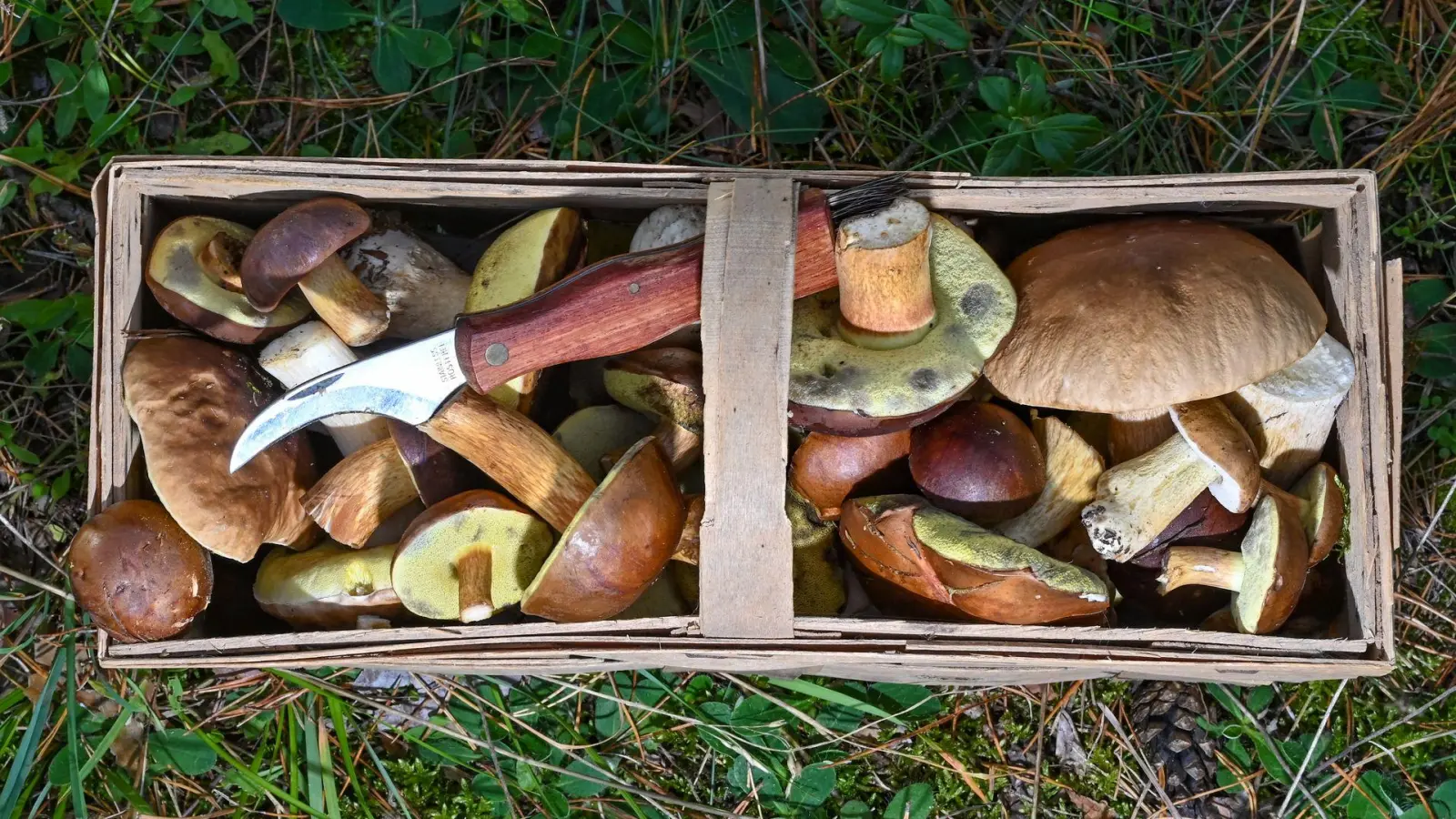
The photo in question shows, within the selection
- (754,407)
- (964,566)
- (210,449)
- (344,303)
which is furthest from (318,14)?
(964,566)

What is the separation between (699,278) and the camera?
1873 millimetres

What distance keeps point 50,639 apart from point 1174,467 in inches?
106

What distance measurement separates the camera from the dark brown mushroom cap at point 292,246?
1.86 m

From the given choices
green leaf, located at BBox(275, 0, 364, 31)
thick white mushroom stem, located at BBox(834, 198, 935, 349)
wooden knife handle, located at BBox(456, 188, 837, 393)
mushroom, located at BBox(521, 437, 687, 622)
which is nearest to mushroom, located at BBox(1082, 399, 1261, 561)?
thick white mushroom stem, located at BBox(834, 198, 935, 349)

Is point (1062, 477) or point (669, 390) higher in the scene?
point (669, 390)

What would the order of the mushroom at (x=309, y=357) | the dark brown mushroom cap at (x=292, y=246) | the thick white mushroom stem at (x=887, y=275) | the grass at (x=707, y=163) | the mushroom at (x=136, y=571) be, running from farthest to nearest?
the grass at (x=707, y=163) → the mushroom at (x=309, y=357) → the mushroom at (x=136, y=571) → the dark brown mushroom cap at (x=292, y=246) → the thick white mushroom stem at (x=887, y=275)

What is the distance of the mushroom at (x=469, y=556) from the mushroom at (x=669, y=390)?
0.31 meters

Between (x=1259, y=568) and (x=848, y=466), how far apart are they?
0.79 meters

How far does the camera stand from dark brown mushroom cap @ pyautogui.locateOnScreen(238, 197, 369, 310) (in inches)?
73.2

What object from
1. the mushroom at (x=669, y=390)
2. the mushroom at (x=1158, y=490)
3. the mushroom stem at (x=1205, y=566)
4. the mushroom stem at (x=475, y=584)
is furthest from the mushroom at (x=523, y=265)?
the mushroom stem at (x=1205, y=566)

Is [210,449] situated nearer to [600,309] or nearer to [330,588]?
[330,588]

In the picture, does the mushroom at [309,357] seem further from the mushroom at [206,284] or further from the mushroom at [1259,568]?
the mushroom at [1259,568]

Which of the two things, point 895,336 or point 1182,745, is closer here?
point 895,336

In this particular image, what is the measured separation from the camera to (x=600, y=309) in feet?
6.09
